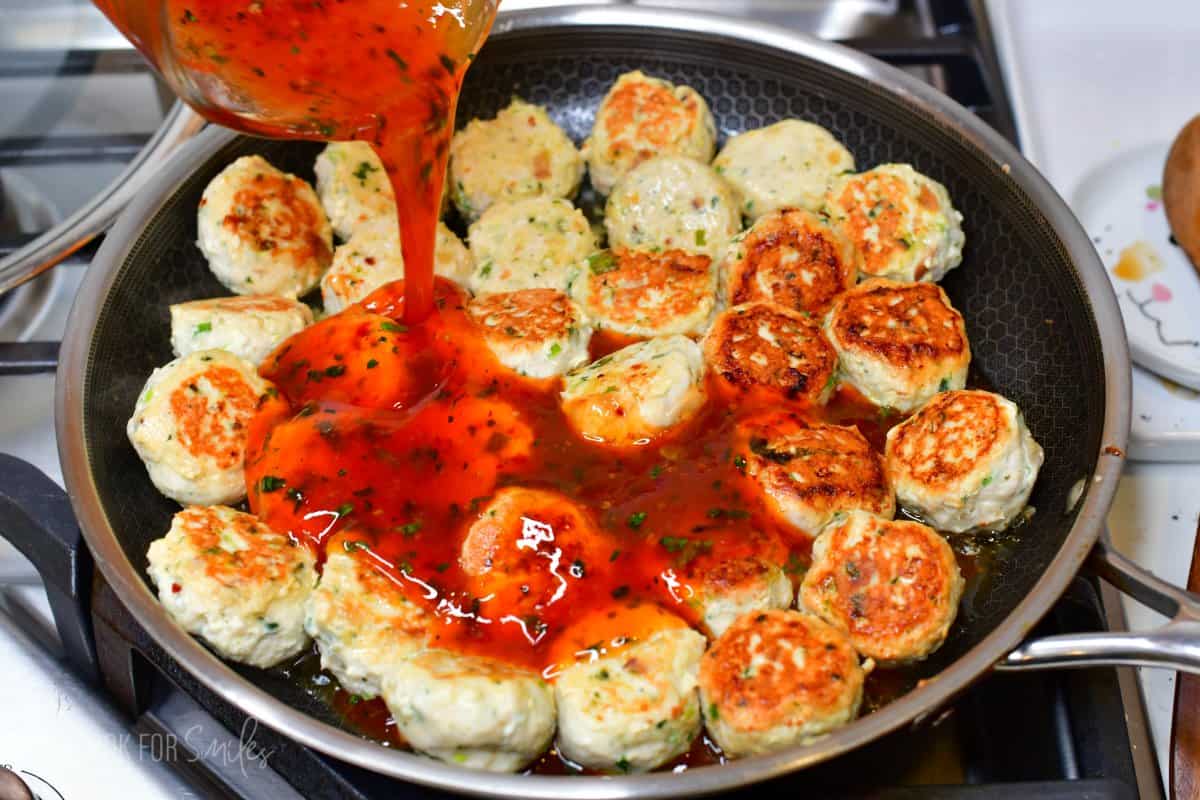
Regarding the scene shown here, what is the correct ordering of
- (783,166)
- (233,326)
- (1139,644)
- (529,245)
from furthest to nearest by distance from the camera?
(783,166) < (529,245) < (233,326) < (1139,644)

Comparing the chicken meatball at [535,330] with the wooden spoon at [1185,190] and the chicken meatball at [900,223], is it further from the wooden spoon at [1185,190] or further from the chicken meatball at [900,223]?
the wooden spoon at [1185,190]

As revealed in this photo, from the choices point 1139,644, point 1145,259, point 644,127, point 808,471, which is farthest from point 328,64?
point 1145,259

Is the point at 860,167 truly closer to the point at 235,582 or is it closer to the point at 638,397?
the point at 638,397

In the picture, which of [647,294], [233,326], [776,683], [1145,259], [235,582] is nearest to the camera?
[776,683]

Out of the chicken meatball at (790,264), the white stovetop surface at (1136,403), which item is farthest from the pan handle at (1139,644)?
the chicken meatball at (790,264)

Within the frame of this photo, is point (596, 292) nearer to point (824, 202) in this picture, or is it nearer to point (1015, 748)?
point (824, 202)

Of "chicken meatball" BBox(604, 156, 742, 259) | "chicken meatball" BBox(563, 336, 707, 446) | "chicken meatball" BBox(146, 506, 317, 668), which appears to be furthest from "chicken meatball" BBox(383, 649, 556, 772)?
"chicken meatball" BBox(604, 156, 742, 259)
